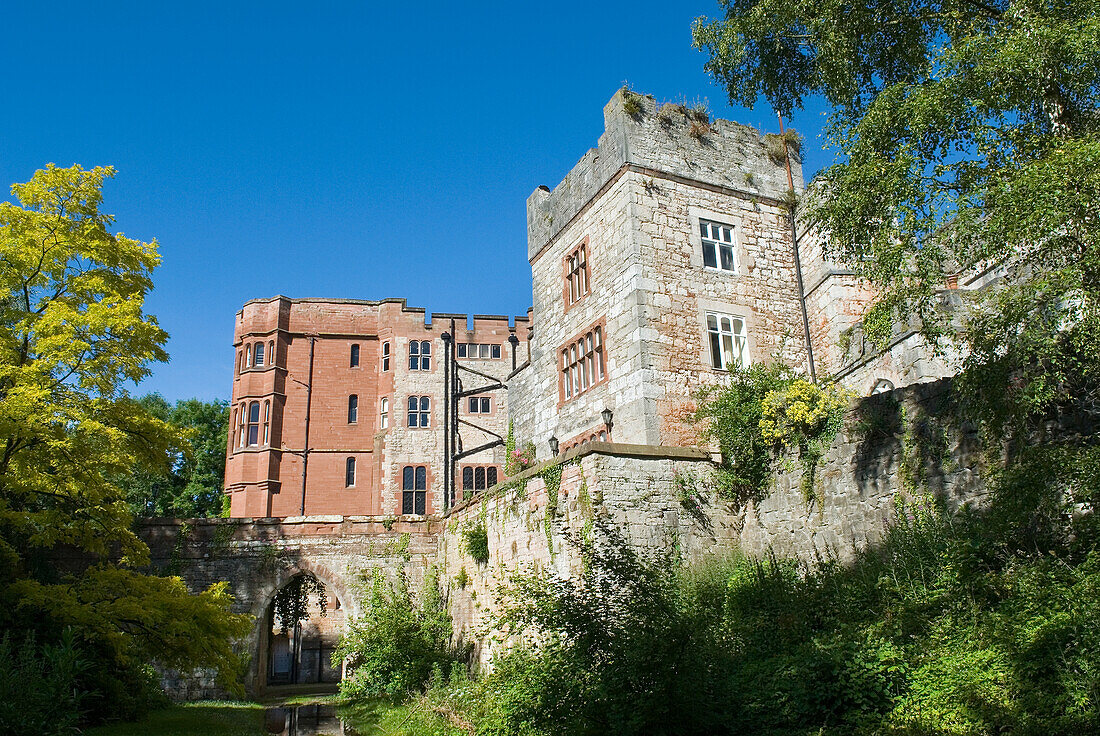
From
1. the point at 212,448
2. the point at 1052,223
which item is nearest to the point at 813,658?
the point at 1052,223

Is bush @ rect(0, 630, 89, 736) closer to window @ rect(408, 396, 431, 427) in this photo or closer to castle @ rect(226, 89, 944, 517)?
castle @ rect(226, 89, 944, 517)

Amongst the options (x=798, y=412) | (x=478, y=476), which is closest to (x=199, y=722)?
(x=798, y=412)

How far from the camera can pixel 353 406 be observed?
119 feet

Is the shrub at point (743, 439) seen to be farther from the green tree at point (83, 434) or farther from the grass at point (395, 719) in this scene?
the green tree at point (83, 434)

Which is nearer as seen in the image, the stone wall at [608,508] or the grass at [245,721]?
the grass at [245,721]

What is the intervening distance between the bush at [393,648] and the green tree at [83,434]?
13.4ft

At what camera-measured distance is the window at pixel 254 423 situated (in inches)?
1369

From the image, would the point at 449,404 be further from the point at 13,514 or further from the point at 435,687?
the point at 13,514

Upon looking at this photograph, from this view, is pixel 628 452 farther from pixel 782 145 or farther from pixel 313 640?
pixel 313 640

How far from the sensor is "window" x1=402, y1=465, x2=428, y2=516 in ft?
109

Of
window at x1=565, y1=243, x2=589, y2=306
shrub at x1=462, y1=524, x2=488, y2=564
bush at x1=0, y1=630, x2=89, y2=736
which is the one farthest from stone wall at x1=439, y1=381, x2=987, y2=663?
bush at x1=0, y1=630, x2=89, y2=736

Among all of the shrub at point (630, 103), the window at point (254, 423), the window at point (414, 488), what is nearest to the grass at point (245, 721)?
the shrub at point (630, 103)

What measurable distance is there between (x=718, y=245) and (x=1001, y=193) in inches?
404

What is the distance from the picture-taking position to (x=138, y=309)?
13.3 meters
